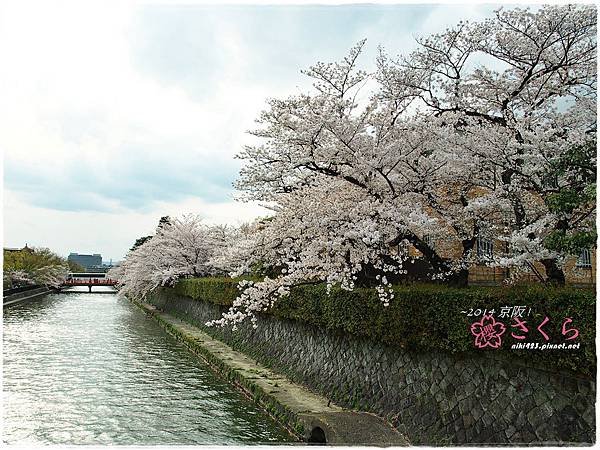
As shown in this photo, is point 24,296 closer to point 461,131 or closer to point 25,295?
point 25,295

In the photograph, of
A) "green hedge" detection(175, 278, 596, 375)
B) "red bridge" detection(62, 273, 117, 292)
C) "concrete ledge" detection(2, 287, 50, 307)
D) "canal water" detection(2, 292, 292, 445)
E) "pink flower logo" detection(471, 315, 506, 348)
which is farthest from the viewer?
"red bridge" detection(62, 273, 117, 292)

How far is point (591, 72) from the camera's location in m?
8.29

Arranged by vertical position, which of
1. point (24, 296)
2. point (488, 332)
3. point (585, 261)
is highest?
point (585, 261)

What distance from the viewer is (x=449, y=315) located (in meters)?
6.75

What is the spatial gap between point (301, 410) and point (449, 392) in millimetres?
2688

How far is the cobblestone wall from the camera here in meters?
5.43

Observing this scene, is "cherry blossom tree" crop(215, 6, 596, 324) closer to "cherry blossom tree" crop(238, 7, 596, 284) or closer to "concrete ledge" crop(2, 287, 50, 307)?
"cherry blossom tree" crop(238, 7, 596, 284)

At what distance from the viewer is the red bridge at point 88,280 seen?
206 feet

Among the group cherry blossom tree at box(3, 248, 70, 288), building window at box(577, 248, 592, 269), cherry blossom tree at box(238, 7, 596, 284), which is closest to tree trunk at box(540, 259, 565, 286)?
cherry blossom tree at box(238, 7, 596, 284)

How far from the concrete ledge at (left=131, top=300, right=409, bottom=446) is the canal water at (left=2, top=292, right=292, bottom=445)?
0.85 ft

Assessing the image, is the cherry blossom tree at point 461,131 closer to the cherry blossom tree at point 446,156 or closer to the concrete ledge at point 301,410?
the cherry blossom tree at point 446,156

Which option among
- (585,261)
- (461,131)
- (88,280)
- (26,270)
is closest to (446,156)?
(461,131)

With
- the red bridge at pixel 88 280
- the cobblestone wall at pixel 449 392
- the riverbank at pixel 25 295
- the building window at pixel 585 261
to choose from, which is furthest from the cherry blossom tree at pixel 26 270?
the building window at pixel 585 261

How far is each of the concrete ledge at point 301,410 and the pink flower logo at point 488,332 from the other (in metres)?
1.74
